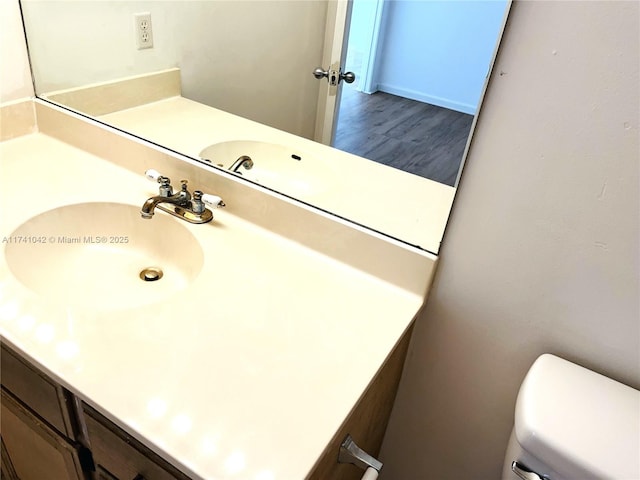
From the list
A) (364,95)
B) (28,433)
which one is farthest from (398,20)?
(28,433)

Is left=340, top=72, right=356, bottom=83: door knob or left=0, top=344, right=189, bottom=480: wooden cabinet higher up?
left=340, top=72, right=356, bottom=83: door knob

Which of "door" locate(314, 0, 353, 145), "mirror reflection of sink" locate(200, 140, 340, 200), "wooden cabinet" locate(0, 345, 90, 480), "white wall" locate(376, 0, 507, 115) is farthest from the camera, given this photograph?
"mirror reflection of sink" locate(200, 140, 340, 200)

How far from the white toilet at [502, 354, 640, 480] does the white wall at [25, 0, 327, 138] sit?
28.5 inches

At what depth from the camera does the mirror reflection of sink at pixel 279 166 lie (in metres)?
1.09

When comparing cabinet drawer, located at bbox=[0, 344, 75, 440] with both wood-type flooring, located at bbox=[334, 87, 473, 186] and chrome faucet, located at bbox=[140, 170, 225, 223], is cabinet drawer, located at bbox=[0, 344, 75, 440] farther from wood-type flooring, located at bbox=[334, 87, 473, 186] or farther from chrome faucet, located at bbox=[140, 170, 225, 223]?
wood-type flooring, located at bbox=[334, 87, 473, 186]

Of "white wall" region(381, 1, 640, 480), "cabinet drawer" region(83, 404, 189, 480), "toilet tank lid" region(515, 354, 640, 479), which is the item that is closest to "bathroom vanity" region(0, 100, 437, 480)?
"cabinet drawer" region(83, 404, 189, 480)

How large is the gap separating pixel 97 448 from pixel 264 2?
107cm

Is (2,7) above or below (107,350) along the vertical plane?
above

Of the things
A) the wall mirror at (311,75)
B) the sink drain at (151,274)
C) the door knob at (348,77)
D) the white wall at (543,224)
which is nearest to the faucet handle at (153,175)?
the wall mirror at (311,75)

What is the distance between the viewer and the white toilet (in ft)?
2.17

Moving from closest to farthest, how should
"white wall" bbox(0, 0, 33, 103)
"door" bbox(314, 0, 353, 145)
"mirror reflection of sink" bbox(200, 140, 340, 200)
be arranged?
"door" bbox(314, 0, 353, 145)
"mirror reflection of sink" bbox(200, 140, 340, 200)
"white wall" bbox(0, 0, 33, 103)

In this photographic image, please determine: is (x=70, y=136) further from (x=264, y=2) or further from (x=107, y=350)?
(x=107, y=350)

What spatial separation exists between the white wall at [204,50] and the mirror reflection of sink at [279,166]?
2.6 inches

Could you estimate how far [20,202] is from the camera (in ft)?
3.65
